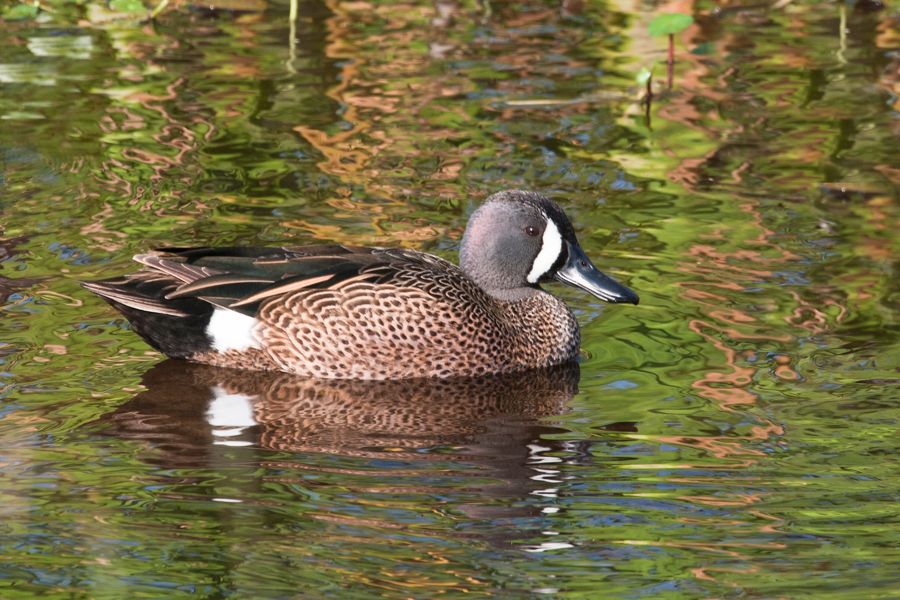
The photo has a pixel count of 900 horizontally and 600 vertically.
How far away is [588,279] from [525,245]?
376 millimetres

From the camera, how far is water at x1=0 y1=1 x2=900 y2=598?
583 cm

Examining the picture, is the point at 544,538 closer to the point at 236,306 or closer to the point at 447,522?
the point at 447,522

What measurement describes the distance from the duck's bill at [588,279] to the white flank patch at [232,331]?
1.65 m

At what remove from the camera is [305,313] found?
8023mm

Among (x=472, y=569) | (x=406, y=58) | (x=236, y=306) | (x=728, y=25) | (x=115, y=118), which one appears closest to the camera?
(x=472, y=569)

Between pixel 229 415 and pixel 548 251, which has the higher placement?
pixel 548 251

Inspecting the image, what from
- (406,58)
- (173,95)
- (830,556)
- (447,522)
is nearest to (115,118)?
(173,95)

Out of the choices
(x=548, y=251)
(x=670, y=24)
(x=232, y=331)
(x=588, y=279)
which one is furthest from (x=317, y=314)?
(x=670, y=24)

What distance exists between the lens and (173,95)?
1197 centimetres

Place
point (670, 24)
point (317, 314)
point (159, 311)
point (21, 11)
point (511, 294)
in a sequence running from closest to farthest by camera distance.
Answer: point (159, 311)
point (317, 314)
point (511, 294)
point (670, 24)
point (21, 11)

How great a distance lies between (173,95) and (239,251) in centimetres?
420

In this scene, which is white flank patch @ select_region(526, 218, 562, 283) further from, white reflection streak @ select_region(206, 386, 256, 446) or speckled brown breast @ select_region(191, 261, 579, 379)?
white reflection streak @ select_region(206, 386, 256, 446)

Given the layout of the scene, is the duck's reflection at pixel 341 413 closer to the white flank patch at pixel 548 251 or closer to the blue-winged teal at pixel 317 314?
the blue-winged teal at pixel 317 314

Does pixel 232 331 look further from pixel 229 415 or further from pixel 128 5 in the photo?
pixel 128 5
